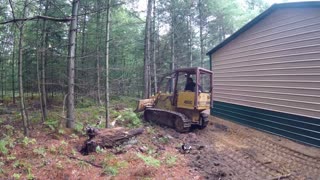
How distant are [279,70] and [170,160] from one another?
5282 millimetres

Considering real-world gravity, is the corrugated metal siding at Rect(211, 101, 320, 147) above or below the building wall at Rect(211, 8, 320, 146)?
below

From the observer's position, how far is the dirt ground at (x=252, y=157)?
5379 mm

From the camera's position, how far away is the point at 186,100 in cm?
923

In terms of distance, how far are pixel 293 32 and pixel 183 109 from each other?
4.43m

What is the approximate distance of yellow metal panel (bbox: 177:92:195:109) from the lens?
29.4 feet

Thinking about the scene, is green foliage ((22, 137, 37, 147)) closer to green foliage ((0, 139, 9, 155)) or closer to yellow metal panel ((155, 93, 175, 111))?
green foliage ((0, 139, 9, 155))

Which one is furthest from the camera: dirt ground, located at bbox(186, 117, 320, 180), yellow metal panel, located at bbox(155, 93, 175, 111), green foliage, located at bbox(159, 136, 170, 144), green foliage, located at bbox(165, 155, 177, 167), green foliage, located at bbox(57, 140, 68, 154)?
yellow metal panel, located at bbox(155, 93, 175, 111)

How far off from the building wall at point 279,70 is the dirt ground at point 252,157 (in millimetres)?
805

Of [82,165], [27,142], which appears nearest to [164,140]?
[82,165]

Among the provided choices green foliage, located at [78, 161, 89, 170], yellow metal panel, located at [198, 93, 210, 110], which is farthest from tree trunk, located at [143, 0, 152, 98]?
green foliage, located at [78, 161, 89, 170]

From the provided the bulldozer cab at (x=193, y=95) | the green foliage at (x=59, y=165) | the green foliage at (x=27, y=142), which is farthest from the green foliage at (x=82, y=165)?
the bulldozer cab at (x=193, y=95)

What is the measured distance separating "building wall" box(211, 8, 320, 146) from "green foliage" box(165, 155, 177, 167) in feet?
13.6

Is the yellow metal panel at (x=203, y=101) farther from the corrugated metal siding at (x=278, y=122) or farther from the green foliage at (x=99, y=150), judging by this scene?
the green foliage at (x=99, y=150)

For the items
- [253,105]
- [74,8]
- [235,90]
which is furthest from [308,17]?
[74,8]
